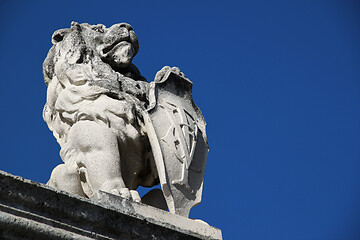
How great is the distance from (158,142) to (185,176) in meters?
0.39

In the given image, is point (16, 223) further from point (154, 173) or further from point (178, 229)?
point (154, 173)

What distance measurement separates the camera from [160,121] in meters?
7.47

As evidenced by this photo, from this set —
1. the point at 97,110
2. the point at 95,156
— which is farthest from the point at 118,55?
the point at 95,156

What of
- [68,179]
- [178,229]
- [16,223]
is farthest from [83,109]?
[16,223]

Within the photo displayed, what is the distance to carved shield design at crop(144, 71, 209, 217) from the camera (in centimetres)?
718

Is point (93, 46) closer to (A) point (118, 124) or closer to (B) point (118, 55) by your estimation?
(B) point (118, 55)

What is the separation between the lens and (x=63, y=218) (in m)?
5.68

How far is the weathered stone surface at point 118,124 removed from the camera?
716 cm

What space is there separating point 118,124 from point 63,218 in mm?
1814

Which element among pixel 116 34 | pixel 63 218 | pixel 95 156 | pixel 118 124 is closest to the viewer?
pixel 63 218

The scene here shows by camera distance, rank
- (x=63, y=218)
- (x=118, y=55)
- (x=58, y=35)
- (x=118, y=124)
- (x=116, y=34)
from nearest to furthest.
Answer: (x=63, y=218), (x=118, y=124), (x=118, y=55), (x=116, y=34), (x=58, y=35)

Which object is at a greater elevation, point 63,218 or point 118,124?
point 118,124

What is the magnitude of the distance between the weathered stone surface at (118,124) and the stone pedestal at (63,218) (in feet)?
2.34

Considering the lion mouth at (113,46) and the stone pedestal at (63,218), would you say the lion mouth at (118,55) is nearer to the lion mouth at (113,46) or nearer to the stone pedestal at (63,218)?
the lion mouth at (113,46)
